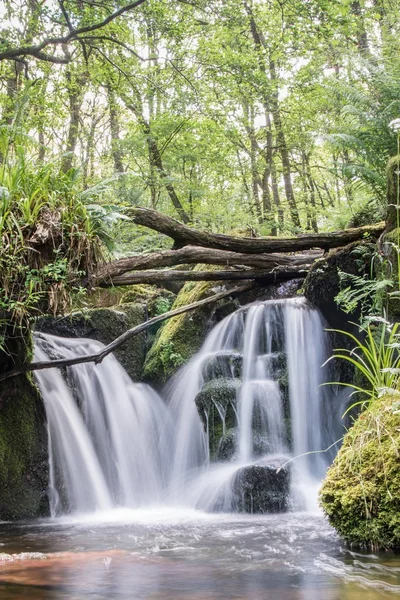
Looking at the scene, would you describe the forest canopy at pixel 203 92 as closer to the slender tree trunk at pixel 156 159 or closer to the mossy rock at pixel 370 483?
the slender tree trunk at pixel 156 159

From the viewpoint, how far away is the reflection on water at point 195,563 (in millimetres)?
2882

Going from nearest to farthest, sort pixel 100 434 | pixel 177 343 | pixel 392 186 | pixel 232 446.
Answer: pixel 392 186
pixel 232 446
pixel 100 434
pixel 177 343

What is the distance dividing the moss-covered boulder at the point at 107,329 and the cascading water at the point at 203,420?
20.3 inches

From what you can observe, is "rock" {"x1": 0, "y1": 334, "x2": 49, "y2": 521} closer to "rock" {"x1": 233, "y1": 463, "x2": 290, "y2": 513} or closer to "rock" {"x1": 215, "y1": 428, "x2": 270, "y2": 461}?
"rock" {"x1": 215, "y1": 428, "x2": 270, "y2": 461}

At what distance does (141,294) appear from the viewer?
35.5 ft

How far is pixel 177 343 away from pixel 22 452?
322 cm

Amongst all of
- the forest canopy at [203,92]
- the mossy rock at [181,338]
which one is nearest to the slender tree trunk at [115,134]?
the forest canopy at [203,92]

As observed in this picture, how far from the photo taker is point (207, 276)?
26.0 feet

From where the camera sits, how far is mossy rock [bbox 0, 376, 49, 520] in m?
6.29

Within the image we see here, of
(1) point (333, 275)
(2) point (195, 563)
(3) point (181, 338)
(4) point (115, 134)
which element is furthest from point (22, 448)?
(4) point (115, 134)

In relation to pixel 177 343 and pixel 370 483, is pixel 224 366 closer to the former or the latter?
pixel 177 343

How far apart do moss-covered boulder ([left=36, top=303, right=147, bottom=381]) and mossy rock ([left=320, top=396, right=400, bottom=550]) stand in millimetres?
5712

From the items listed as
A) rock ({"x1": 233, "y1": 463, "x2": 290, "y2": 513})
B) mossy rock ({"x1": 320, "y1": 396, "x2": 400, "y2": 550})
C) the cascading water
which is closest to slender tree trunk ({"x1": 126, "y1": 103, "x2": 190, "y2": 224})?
the cascading water

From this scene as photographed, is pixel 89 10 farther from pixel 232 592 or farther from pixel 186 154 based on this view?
pixel 232 592
